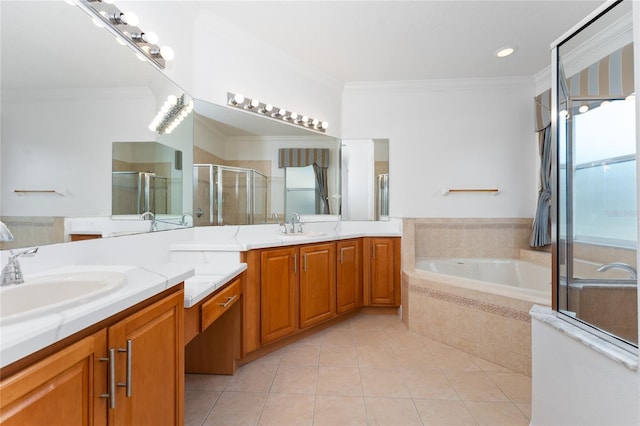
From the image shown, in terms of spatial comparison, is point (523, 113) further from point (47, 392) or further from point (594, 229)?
point (47, 392)

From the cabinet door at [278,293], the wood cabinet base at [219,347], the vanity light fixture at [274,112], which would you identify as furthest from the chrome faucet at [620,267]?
the vanity light fixture at [274,112]

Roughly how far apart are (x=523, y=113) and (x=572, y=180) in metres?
2.39

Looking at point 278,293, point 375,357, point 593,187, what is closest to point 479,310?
point 375,357

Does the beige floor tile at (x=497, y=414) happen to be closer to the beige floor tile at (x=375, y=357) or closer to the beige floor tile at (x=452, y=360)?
the beige floor tile at (x=452, y=360)

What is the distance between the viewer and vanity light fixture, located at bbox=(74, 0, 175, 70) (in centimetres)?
124

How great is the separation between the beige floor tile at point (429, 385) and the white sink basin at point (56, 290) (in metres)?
1.65

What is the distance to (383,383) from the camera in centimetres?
170

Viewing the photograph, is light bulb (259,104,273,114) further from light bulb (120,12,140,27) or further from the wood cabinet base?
the wood cabinet base

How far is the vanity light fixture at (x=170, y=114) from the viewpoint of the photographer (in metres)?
1.58

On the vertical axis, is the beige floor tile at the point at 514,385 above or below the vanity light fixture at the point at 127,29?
below

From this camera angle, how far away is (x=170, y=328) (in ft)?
3.30

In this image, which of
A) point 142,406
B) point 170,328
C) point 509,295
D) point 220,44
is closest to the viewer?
point 142,406

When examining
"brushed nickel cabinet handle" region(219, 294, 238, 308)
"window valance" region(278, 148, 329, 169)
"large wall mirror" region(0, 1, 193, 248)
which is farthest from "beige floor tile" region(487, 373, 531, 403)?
"large wall mirror" region(0, 1, 193, 248)

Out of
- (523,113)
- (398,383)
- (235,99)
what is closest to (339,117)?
(235,99)
